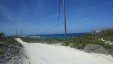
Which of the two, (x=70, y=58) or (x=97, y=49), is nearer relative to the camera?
(x=70, y=58)

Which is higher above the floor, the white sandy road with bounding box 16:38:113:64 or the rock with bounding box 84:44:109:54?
the rock with bounding box 84:44:109:54

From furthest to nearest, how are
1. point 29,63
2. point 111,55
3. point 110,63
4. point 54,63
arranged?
point 111,55 < point 29,63 < point 54,63 < point 110,63

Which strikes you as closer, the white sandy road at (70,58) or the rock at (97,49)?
the white sandy road at (70,58)

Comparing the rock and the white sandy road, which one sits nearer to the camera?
the white sandy road

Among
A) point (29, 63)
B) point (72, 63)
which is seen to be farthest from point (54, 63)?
point (29, 63)

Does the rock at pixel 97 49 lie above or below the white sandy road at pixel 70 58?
above

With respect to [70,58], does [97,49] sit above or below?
above

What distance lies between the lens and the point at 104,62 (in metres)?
11.5

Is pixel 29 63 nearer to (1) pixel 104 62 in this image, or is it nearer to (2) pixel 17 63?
(2) pixel 17 63

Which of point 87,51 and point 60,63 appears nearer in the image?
point 60,63

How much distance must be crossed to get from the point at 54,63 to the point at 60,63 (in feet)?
1.64

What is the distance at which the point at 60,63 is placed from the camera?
1182cm

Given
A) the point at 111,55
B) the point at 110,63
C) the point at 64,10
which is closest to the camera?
the point at 110,63

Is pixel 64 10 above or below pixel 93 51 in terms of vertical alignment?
above
